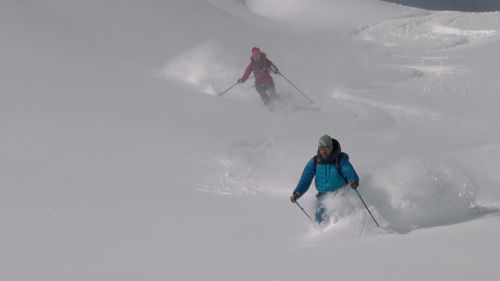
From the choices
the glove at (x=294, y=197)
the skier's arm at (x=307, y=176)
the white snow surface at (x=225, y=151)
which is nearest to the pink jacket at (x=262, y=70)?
the white snow surface at (x=225, y=151)

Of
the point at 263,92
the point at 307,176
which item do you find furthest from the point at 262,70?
the point at 307,176

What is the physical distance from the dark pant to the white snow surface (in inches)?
16.4

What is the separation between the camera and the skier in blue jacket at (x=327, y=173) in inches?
264

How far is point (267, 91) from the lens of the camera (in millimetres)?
13586

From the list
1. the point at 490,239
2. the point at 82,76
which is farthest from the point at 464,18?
the point at 490,239

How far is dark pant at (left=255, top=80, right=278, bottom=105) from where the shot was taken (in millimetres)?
13477

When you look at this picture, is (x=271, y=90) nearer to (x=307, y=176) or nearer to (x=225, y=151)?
(x=225, y=151)

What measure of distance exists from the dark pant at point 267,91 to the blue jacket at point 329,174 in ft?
21.7

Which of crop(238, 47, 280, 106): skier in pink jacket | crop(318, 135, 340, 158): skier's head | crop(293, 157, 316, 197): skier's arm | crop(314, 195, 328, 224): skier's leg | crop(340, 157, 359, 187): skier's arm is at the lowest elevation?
crop(238, 47, 280, 106): skier in pink jacket

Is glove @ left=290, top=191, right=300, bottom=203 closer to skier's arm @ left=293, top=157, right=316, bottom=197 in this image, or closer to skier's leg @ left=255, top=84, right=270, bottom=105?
skier's arm @ left=293, top=157, right=316, bottom=197

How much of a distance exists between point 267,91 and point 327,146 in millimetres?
7045

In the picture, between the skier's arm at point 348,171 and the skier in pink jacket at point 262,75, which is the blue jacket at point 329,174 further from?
the skier in pink jacket at point 262,75

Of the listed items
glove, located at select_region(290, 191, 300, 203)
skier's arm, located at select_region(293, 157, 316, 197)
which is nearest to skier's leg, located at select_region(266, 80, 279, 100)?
skier's arm, located at select_region(293, 157, 316, 197)

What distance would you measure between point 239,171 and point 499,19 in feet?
50.2
